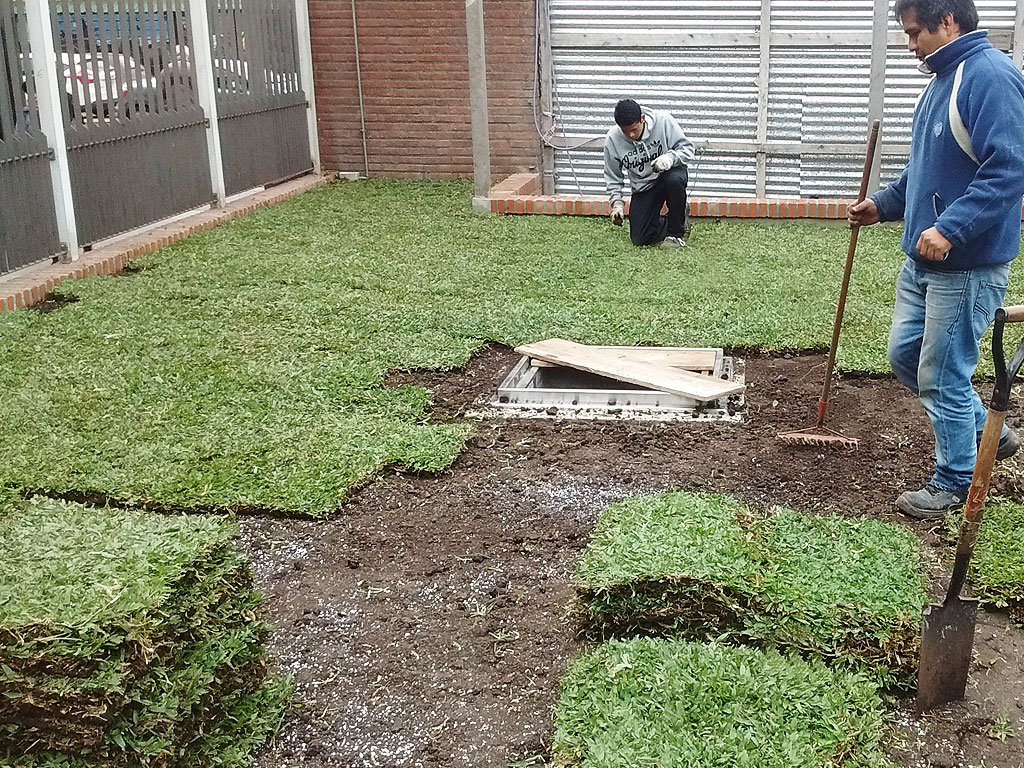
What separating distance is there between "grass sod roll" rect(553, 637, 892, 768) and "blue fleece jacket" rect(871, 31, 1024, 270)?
167 centimetres

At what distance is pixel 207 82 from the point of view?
10430 mm

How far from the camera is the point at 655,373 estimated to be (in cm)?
571

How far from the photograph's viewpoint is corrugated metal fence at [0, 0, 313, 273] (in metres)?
8.00

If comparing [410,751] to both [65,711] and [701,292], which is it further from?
[701,292]

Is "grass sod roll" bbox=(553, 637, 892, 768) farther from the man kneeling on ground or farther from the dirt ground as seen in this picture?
the man kneeling on ground

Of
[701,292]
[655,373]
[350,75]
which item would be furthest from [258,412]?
[350,75]

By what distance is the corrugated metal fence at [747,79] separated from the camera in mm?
10680

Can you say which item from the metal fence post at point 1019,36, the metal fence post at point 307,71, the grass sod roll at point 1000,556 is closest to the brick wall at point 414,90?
the metal fence post at point 307,71

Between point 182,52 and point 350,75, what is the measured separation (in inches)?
124

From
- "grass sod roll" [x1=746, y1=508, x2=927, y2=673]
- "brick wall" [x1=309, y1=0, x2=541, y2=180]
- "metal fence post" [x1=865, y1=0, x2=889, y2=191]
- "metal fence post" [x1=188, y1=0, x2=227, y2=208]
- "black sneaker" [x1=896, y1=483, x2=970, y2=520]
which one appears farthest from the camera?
"brick wall" [x1=309, y1=0, x2=541, y2=180]

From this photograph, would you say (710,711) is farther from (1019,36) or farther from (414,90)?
(414,90)

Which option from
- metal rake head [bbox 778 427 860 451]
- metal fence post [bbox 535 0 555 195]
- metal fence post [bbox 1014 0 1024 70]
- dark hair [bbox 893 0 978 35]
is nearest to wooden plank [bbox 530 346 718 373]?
metal rake head [bbox 778 427 860 451]

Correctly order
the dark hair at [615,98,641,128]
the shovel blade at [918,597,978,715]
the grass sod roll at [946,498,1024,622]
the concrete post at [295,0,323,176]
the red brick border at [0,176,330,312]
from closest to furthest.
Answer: the shovel blade at [918,597,978,715] → the grass sod roll at [946,498,1024,622] → the red brick border at [0,176,330,312] → the dark hair at [615,98,641,128] → the concrete post at [295,0,323,176]

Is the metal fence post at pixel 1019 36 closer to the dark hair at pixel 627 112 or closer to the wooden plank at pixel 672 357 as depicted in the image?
the dark hair at pixel 627 112
